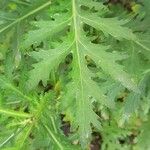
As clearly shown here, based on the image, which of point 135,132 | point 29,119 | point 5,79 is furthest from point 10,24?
point 135,132

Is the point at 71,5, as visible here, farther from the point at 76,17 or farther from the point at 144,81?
the point at 144,81

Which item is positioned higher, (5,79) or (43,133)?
(5,79)

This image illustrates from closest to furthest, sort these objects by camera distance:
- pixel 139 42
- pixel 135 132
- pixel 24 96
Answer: pixel 24 96
pixel 139 42
pixel 135 132

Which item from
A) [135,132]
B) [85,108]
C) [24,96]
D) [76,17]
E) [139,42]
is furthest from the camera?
[135,132]

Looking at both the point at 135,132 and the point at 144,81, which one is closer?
the point at 144,81

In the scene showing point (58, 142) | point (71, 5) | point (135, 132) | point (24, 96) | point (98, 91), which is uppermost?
point (71, 5)

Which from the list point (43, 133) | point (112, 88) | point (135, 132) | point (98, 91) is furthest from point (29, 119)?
point (135, 132)
